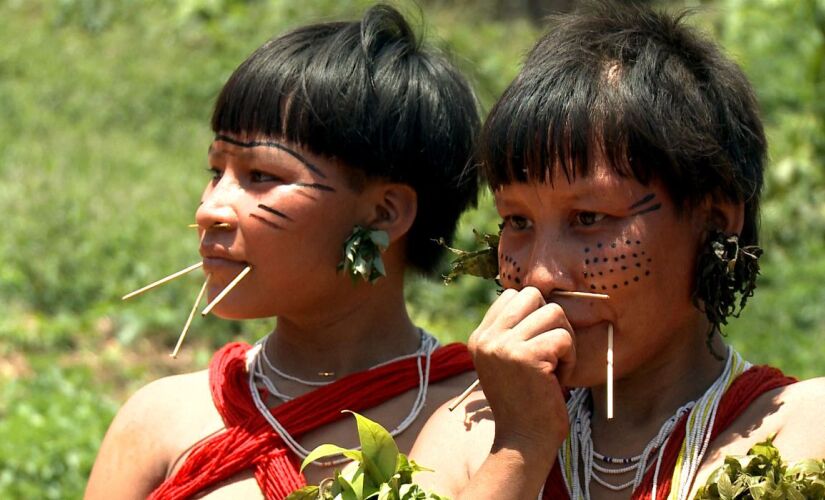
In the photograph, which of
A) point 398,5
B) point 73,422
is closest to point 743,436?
point 398,5

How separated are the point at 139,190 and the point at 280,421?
619 centimetres

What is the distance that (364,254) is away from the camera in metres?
3.50

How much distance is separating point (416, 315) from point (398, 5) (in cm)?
399

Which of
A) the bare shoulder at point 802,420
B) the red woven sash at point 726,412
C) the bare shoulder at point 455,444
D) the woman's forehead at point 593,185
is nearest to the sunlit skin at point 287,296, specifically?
the bare shoulder at point 455,444

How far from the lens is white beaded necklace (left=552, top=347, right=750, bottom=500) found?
2805mm

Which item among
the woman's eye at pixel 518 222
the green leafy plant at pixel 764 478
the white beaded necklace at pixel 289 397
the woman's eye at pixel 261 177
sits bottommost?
the white beaded necklace at pixel 289 397

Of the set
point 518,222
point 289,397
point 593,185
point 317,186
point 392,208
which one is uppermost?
point 593,185

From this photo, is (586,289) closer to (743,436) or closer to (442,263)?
(743,436)

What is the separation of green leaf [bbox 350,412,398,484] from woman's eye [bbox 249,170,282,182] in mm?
909

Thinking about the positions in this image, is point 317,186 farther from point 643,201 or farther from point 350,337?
point 643,201

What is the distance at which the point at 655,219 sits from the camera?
2.78 meters

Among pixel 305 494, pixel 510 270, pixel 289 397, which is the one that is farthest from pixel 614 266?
pixel 289 397

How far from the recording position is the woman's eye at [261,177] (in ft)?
11.5

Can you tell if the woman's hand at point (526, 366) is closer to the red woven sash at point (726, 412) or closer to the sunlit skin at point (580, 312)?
the sunlit skin at point (580, 312)
